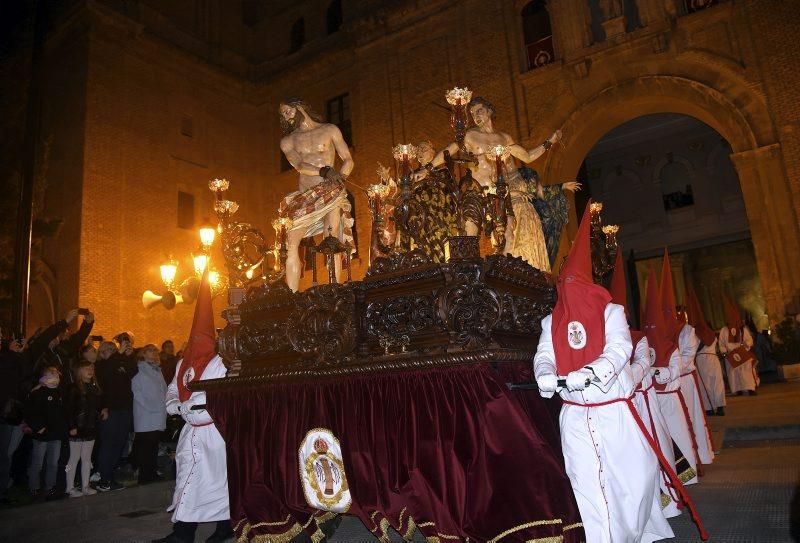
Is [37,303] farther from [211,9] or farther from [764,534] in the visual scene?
[764,534]

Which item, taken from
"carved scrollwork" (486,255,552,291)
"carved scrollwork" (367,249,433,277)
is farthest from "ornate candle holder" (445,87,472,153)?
"carved scrollwork" (367,249,433,277)

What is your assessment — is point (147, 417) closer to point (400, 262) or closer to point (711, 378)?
point (400, 262)

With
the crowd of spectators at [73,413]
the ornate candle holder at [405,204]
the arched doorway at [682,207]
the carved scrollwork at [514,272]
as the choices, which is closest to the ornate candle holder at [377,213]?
the ornate candle holder at [405,204]

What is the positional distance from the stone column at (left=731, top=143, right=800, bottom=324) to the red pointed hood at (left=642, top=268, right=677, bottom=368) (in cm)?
885

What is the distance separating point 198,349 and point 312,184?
7.23ft

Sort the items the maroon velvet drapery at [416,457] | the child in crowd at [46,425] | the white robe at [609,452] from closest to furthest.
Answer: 1. the white robe at [609,452]
2. the maroon velvet drapery at [416,457]
3. the child in crowd at [46,425]

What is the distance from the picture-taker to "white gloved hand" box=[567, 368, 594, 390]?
12.1 ft

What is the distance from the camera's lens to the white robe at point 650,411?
16.5 ft

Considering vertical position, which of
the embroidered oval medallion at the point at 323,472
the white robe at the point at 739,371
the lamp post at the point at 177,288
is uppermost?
the lamp post at the point at 177,288

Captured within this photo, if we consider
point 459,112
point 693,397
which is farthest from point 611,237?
point 459,112

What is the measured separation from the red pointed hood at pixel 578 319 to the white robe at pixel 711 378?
8580 millimetres

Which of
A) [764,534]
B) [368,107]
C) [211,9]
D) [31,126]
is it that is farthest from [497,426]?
[211,9]

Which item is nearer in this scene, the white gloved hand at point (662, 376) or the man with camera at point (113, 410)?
the white gloved hand at point (662, 376)

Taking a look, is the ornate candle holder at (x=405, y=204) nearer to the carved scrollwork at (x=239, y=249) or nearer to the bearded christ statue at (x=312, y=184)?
the bearded christ statue at (x=312, y=184)
